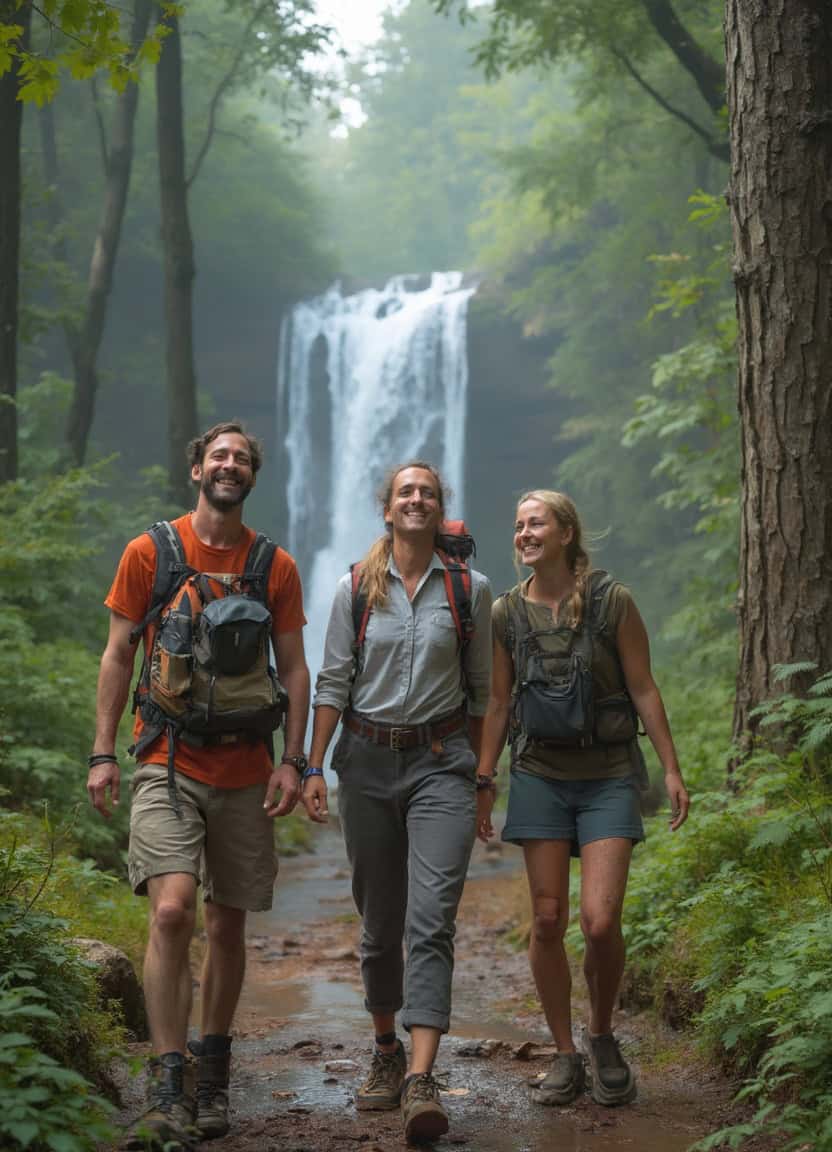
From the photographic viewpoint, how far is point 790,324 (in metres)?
5.96

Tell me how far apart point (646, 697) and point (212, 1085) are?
1896 mm

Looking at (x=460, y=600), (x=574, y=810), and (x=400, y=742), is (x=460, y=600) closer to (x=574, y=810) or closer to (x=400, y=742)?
Result: (x=400, y=742)

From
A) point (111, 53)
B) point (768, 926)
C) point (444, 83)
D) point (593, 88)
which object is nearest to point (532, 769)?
point (768, 926)

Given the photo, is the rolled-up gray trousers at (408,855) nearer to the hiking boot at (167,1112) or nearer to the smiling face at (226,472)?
the hiking boot at (167,1112)

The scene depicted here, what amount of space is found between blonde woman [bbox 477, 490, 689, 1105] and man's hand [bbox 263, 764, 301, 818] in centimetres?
65

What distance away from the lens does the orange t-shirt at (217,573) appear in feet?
14.1

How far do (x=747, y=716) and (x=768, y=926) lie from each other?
4.97 feet

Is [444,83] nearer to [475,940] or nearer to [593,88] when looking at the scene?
[593,88]

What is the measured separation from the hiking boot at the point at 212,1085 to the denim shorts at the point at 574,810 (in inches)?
45.7

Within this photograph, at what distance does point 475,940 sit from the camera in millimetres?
8578

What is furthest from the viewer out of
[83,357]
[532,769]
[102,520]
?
[83,357]

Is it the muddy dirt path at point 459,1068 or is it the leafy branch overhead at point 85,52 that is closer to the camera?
the muddy dirt path at point 459,1068

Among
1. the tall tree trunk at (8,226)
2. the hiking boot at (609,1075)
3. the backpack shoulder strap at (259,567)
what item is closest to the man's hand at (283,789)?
the backpack shoulder strap at (259,567)

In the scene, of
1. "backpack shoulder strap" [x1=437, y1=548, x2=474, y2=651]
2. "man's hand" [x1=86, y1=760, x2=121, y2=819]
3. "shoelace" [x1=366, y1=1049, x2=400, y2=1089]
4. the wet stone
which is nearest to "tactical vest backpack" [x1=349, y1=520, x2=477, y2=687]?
"backpack shoulder strap" [x1=437, y1=548, x2=474, y2=651]
